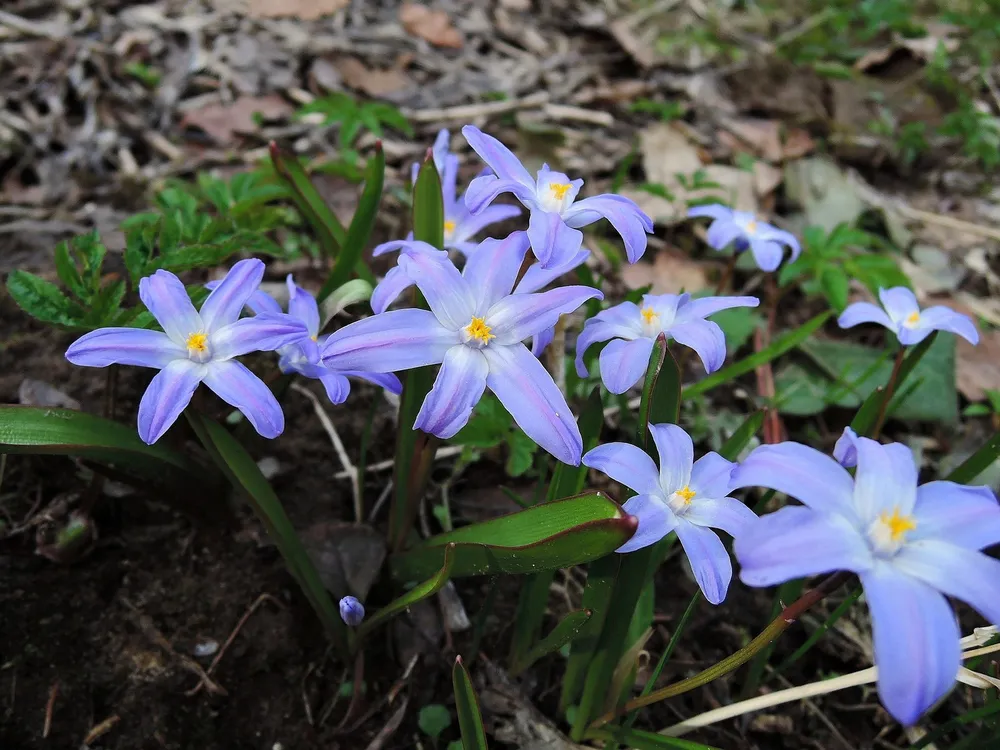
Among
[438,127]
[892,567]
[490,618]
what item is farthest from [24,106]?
[892,567]

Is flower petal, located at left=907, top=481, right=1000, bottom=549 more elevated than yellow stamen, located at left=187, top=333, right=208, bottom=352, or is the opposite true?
flower petal, located at left=907, top=481, right=1000, bottom=549

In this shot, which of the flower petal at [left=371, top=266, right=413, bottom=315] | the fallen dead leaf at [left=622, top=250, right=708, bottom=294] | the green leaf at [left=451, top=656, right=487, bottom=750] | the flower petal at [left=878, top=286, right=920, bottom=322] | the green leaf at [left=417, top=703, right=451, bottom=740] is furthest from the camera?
the fallen dead leaf at [left=622, top=250, right=708, bottom=294]

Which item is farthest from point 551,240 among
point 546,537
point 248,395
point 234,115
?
point 234,115

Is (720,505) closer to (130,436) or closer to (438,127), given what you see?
(130,436)

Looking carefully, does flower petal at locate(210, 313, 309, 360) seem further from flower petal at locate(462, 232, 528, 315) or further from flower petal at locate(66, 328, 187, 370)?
flower petal at locate(462, 232, 528, 315)

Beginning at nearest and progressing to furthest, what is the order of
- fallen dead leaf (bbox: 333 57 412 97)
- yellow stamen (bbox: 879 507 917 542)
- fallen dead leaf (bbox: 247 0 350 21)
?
yellow stamen (bbox: 879 507 917 542) < fallen dead leaf (bbox: 333 57 412 97) < fallen dead leaf (bbox: 247 0 350 21)

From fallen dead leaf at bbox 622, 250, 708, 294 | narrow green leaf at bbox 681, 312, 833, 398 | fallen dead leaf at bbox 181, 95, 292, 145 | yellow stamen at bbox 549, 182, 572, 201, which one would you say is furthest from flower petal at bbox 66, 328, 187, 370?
fallen dead leaf at bbox 181, 95, 292, 145

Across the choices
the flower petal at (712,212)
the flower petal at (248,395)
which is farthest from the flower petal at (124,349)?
the flower petal at (712,212)
